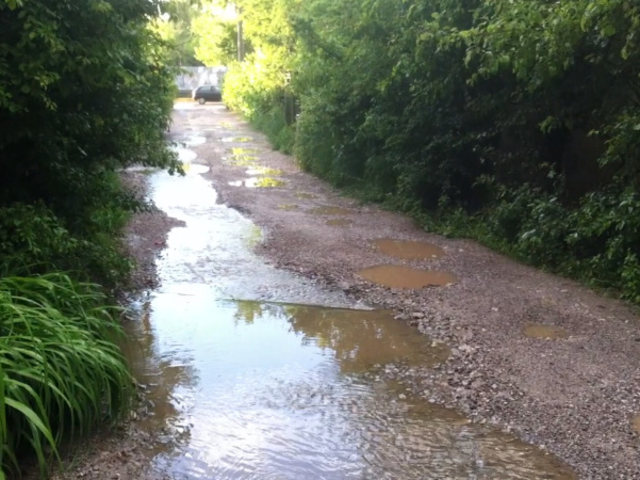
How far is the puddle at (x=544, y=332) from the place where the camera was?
264 inches

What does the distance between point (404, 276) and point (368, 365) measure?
2818mm

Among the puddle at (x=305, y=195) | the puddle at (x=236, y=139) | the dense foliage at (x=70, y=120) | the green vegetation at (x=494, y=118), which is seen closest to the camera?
the dense foliage at (x=70, y=120)

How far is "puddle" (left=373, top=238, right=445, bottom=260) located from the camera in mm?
9977

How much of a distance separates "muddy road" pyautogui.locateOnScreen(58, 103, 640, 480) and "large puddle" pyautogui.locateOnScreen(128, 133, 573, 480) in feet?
0.05

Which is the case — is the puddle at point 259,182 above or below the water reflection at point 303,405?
below

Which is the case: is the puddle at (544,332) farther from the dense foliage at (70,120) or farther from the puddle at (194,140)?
the puddle at (194,140)

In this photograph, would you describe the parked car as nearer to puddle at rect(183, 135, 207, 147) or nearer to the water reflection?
Result: puddle at rect(183, 135, 207, 147)

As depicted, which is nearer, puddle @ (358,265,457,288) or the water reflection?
the water reflection

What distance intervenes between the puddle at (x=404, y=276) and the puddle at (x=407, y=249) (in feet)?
2.33

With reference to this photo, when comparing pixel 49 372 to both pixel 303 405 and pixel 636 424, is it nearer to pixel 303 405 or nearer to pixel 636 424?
pixel 303 405

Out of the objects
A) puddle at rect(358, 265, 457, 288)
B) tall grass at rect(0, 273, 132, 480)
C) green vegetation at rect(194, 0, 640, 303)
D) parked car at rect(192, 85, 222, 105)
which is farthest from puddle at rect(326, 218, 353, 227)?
parked car at rect(192, 85, 222, 105)

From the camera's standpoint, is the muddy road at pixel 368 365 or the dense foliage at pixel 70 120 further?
the dense foliage at pixel 70 120

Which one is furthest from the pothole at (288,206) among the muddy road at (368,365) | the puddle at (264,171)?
the puddle at (264,171)

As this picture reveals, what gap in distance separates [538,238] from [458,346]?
128 inches
